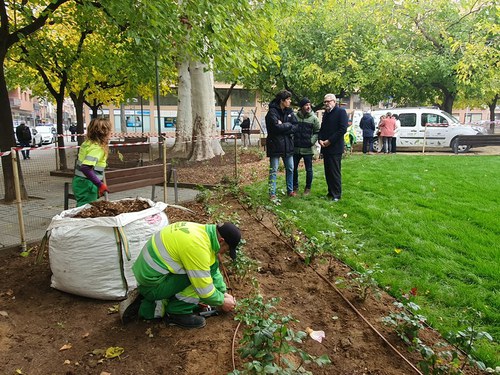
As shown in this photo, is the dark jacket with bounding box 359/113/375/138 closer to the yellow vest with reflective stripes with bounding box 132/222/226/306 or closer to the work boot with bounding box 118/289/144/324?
the yellow vest with reflective stripes with bounding box 132/222/226/306

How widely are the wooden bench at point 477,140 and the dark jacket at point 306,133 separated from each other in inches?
406

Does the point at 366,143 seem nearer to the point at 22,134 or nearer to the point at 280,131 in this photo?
the point at 280,131

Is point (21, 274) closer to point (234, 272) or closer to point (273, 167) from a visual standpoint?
point (234, 272)

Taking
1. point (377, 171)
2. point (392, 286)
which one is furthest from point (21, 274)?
point (377, 171)

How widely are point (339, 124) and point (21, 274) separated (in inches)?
199

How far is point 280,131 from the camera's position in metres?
6.73

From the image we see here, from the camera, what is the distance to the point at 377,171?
31.4 ft

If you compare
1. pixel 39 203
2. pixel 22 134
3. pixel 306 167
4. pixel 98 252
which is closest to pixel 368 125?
pixel 306 167

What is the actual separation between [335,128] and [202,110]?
6.87 metres

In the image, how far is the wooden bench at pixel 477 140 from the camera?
571 inches

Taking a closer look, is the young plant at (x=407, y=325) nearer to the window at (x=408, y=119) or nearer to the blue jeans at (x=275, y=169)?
the blue jeans at (x=275, y=169)

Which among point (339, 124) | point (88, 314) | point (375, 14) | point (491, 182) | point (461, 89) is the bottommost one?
point (88, 314)

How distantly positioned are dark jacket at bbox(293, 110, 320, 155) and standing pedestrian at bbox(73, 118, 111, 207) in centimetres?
355

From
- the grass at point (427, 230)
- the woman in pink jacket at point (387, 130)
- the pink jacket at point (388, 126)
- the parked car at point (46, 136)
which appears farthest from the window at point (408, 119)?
the parked car at point (46, 136)
